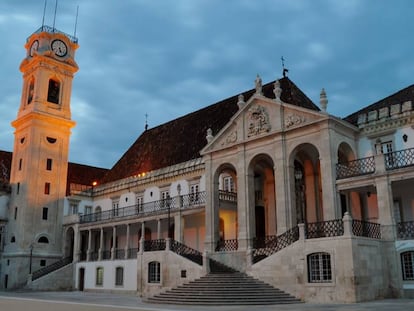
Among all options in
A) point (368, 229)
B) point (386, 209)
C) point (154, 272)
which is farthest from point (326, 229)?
point (154, 272)

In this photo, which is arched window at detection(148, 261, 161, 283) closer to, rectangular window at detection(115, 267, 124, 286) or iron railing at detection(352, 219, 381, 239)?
rectangular window at detection(115, 267, 124, 286)

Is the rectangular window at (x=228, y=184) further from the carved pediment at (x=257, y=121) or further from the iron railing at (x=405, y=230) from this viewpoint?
the iron railing at (x=405, y=230)

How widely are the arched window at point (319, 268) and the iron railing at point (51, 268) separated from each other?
2433 centimetres

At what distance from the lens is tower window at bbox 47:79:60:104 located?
4159cm

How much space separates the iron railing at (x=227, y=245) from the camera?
2478 cm

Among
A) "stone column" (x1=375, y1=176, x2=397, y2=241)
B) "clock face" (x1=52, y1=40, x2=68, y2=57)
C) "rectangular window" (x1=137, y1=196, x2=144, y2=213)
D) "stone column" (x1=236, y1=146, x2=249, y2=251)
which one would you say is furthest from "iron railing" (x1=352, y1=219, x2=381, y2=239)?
"clock face" (x1=52, y1=40, x2=68, y2=57)

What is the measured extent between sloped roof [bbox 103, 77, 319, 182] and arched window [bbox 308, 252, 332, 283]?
487 inches

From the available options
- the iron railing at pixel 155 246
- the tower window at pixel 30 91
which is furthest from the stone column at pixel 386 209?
the tower window at pixel 30 91

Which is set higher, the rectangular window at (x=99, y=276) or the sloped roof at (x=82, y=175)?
the sloped roof at (x=82, y=175)

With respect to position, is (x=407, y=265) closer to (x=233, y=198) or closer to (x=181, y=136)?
(x=233, y=198)

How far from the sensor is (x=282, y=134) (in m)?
23.8

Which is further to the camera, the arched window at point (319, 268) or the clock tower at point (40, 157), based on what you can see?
the clock tower at point (40, 157)

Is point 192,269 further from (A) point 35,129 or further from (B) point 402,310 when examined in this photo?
(A) point 35,129

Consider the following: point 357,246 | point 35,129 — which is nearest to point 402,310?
point 357,246
